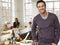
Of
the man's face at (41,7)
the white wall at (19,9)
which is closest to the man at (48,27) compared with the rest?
the man's face at (41,7)

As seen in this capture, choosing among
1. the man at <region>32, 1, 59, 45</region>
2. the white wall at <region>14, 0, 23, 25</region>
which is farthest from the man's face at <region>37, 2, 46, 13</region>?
the white wall at <region>14, 0, 23, 25</region>

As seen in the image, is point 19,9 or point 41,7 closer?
point 41,7

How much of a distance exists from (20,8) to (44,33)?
818 cm

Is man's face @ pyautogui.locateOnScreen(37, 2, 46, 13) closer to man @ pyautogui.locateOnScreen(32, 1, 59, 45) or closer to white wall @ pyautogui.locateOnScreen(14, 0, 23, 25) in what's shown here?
man @ pyautogui.locateOnScreen(32, 1, 59, 45)

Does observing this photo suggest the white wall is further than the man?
Yes

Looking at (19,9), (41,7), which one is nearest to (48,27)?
(41,7)

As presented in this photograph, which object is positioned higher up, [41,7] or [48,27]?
[41,7]

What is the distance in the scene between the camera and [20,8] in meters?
10.6

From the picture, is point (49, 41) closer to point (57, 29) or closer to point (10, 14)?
point (57, 29)

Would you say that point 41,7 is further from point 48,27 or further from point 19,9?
point 19,9

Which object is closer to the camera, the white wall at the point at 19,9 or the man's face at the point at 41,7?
the man's face at the point at 41,7

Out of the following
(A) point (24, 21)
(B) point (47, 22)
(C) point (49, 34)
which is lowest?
(A) point (24, 21)

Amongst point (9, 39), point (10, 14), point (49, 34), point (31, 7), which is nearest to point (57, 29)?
point (49, 34)

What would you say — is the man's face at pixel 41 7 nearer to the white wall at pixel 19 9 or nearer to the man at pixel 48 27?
the man at pixel 48 27
